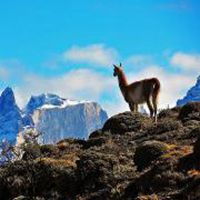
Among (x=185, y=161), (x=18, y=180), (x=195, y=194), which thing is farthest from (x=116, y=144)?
(x=195, y=194)

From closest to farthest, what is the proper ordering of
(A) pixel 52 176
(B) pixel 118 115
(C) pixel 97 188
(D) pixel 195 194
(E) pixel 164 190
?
(D) pixel 195 194, (E) pixel 164 190, (C) pixel 97 188, (A) pixel 52 176, (B) pixel 118 115

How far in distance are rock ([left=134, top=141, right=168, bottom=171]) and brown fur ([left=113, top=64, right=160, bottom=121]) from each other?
32.6ft

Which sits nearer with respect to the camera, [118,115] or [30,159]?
[30,159]

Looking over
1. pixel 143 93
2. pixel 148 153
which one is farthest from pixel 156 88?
pixel 148 153

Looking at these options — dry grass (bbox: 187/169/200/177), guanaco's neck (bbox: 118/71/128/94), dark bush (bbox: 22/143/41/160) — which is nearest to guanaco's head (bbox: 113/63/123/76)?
guanaco's neck (bbox: 118/71/128/94)

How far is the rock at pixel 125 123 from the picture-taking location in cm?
2984

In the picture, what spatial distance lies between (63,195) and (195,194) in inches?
249

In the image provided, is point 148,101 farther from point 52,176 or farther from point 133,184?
point 133,184

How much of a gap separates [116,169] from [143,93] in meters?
11.8

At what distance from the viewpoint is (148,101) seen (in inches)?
1280

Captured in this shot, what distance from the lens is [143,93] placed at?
32.4 meters

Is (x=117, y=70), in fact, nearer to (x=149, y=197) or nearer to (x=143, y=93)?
(x=143, y=93)

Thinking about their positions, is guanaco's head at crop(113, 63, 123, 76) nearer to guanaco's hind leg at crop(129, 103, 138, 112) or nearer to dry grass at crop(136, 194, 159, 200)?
guanaco's hind leg at crop(129, 103, 138, 112)

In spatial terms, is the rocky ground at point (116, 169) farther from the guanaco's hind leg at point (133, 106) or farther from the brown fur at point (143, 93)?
the guanaco's hind leg at point (133, 106)
